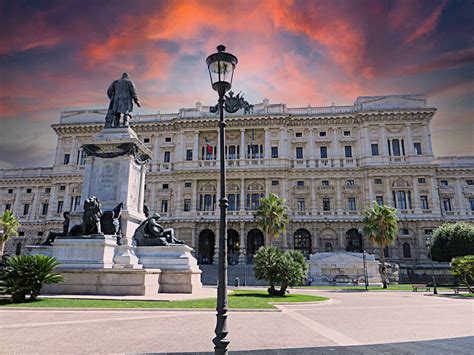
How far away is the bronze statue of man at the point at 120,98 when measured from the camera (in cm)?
1866

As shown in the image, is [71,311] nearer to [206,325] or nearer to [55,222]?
[206,325]

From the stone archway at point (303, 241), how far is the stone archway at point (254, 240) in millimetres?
4739

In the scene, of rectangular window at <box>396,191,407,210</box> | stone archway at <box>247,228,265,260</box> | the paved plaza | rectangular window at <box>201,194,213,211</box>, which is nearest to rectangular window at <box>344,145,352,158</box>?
rectangular window at <box>396,191,407,210</box>

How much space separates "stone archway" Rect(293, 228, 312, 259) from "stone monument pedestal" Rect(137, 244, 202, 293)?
33085 mm

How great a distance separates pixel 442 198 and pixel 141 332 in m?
50.9

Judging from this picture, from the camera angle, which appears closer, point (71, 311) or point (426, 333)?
point (426, 333)

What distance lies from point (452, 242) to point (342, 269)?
11.9 meters

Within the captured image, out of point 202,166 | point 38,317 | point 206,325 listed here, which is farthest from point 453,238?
point 38,317

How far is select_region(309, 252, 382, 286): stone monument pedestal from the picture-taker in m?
35.6

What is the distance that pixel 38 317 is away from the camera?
8.55 meters

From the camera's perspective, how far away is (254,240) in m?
48.5

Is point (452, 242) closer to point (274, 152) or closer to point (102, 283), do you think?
point (274, 152)

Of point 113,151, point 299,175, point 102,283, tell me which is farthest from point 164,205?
point 102,283

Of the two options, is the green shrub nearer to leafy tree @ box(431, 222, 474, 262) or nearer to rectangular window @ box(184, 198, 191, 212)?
leafy tree @ box(431, 222, 474, 262)
